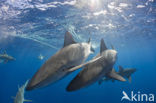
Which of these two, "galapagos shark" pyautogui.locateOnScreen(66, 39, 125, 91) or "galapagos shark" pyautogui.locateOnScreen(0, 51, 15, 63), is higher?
"galapagos shark" pyautogui.locateOnScreen(66, 39, 125, 91)

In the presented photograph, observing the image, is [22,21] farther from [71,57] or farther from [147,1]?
[71,57]

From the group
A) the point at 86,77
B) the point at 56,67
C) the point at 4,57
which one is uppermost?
the point at 56,67

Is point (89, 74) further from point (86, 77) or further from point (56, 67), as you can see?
point (56, 67)

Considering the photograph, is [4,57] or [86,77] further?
[4,57]

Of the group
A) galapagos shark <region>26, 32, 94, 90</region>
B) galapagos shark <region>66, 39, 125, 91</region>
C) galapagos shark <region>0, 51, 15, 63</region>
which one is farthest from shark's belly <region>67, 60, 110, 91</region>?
galapagos shark <region>0, 51, 15, 63</region>

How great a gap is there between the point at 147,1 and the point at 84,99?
29.9 m

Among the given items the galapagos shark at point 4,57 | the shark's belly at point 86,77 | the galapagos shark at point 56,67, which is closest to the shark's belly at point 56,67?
the galapagos shark at point 56,67

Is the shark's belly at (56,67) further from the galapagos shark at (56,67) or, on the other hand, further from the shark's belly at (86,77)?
the shark's belly at (86,77)

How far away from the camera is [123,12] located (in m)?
17.7

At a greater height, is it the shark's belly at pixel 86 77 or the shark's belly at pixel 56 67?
the shark's belly at pixel 56 67

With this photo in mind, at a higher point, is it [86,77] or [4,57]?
[86,77]

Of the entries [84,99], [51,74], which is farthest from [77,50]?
[84,99]

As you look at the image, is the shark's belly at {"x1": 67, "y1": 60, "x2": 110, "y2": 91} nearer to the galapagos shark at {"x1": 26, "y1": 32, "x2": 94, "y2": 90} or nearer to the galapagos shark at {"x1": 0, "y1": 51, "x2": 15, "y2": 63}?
the galapagos shark at {"x1": 26, "y1": 32, "x2": 94, "y2": 90}

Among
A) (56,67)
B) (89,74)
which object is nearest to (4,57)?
(56,67)
